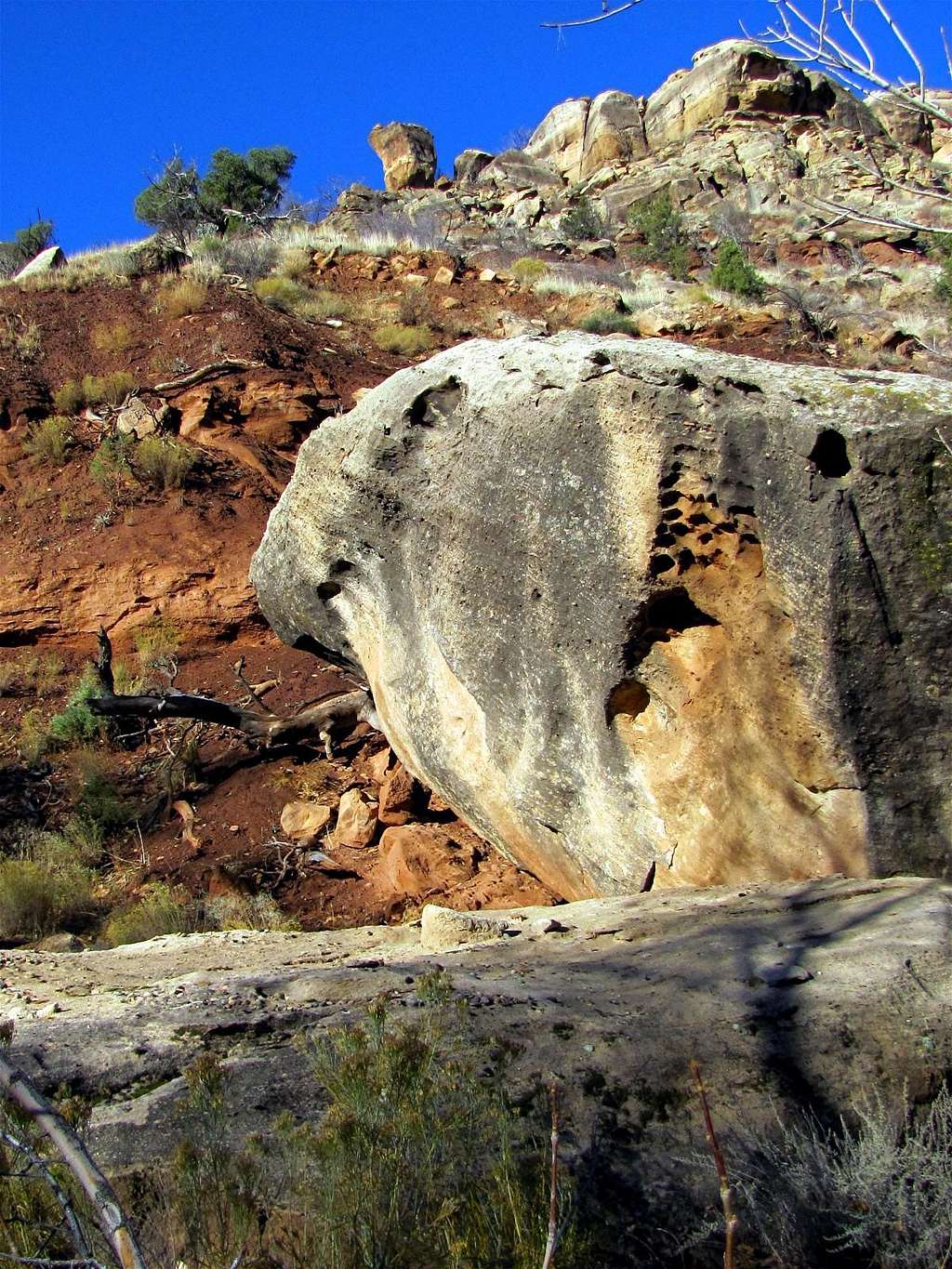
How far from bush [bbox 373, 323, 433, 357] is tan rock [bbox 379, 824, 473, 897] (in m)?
9.75

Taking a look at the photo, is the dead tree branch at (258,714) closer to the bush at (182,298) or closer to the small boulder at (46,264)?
the bush at (182,298)

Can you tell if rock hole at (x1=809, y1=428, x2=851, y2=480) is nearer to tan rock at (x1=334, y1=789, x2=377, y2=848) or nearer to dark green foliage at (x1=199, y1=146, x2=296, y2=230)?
tan rock at (x1=334, y1=789, x2=377, y2=848)

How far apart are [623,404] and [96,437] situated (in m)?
9.16

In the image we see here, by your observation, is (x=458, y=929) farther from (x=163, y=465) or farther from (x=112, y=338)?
(x=112, y=338)

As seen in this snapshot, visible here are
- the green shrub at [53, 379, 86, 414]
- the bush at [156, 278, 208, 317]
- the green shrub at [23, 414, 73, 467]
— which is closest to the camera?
the green shrub at [23, 414, 73, 467]

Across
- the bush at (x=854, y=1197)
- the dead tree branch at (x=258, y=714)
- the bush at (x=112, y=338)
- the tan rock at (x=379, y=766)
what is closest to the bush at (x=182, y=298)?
the bush at (x=112, y=338)

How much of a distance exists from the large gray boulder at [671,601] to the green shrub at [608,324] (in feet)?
34.7

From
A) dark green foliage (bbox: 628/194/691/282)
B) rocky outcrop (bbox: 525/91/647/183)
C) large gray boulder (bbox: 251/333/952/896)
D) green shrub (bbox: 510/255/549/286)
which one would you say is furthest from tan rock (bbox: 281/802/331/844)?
rocky outcrop (bbox: 525/91/647/183)

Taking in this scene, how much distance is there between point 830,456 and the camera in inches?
159

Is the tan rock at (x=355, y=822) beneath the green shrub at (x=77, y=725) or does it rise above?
beneath

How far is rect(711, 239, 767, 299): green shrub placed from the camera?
1686 centimetres

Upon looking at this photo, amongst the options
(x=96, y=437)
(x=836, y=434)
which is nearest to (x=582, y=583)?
(x=836, y=434)

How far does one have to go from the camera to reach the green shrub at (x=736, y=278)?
16.9 m

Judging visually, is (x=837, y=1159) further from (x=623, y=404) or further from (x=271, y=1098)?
(x=623, y=404)
